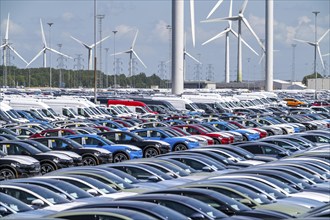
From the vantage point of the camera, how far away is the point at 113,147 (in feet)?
105

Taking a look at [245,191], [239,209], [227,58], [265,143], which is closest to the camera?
[239,209]

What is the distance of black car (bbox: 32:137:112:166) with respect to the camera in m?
30.4

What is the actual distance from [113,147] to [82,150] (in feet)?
5.54

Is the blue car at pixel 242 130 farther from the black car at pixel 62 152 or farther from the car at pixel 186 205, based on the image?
the car at pixel 186 205

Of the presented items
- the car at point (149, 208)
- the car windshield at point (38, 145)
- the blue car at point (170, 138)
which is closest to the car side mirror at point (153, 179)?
the car at point (149, 208)

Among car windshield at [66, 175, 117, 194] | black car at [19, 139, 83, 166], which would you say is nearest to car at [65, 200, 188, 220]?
car windshield at [66, 175, 117, 194]

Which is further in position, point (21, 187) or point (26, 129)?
point (26, 129)

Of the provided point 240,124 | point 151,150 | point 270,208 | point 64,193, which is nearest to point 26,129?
point 151,150

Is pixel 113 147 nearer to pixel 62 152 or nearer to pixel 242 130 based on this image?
pixel 62 152

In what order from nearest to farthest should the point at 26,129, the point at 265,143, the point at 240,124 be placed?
the point at 265,143 → the point at 26,129 → the point at 240,124

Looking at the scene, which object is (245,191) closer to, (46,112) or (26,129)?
(26,129)

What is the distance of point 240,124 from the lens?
153 ft

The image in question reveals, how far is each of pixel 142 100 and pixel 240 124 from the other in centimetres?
2544

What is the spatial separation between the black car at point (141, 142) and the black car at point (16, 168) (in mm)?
8495
